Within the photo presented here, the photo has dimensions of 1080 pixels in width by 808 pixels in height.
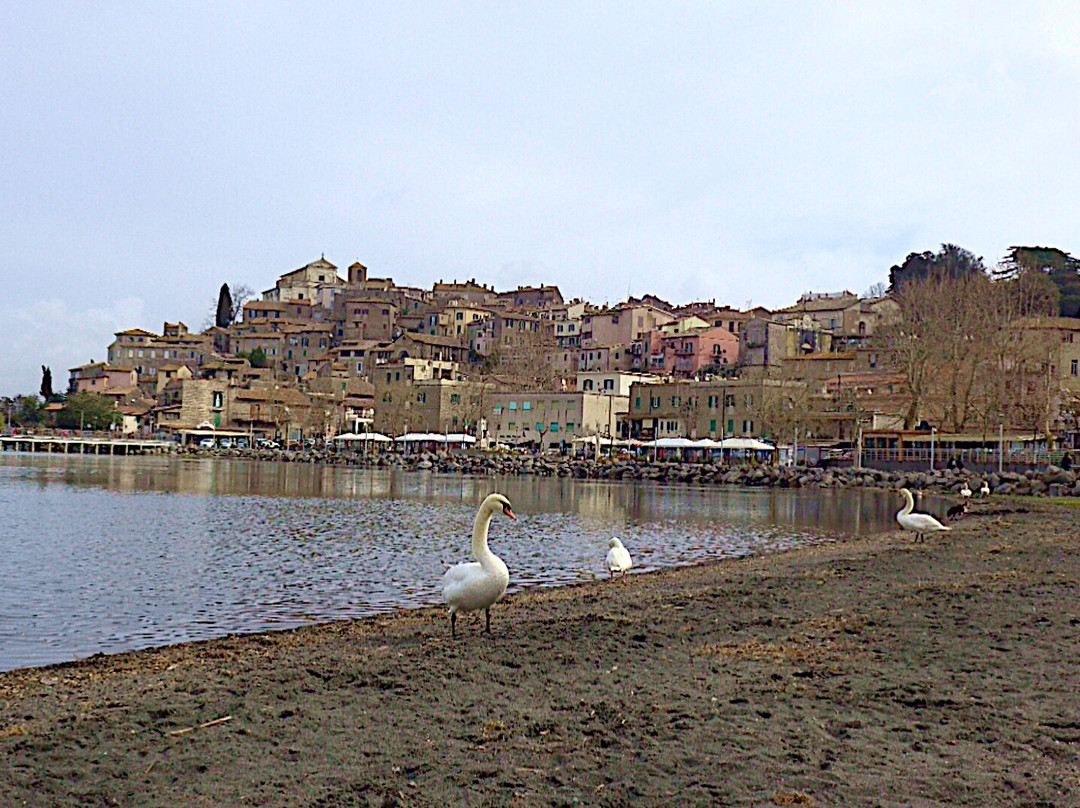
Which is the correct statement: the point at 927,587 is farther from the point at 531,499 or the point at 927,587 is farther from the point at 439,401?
the point at 439,401

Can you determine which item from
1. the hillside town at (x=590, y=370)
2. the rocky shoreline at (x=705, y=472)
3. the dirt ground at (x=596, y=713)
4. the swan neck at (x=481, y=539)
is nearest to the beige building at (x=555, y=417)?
the hillside town at (x=590, y=370)

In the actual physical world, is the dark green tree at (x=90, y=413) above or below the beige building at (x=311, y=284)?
below

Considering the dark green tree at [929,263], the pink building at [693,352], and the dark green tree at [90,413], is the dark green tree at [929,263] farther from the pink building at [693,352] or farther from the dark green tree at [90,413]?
the dark green tree at [90,413]

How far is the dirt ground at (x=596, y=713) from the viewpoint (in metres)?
5.04

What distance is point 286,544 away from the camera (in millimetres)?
21906

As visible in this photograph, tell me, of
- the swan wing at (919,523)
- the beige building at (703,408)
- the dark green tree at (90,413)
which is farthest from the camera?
the dark green tree at (90,413)

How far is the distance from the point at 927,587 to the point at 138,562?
515 inches

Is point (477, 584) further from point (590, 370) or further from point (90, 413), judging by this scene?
point (90, 413)

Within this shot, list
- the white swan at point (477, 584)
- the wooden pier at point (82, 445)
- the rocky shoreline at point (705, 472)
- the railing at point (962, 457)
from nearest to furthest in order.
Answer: the white swan at point (477, 584), the rocky shoreline at point (705, 472), the railing at point (962, 457), the wooden pier at point (82, 445)

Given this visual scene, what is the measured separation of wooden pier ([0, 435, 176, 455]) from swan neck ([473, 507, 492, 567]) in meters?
102

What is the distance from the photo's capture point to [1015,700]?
635 cm

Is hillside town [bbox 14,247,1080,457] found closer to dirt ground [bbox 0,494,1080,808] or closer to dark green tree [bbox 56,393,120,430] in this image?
dark green tree [bbox 56,393,120,430]

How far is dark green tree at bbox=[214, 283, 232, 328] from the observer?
149500 mm

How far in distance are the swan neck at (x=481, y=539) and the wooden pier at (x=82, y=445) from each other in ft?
334
